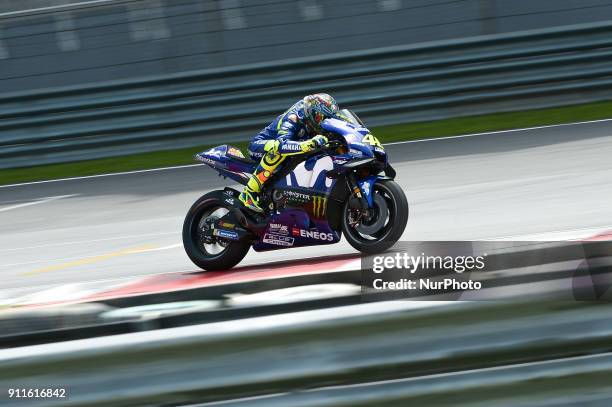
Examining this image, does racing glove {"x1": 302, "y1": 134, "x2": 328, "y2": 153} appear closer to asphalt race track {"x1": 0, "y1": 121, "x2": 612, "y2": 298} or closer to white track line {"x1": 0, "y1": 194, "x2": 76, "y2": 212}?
asphalt race track {"x1": 0, "y1": 121, "x2": 612, "y2": 298}

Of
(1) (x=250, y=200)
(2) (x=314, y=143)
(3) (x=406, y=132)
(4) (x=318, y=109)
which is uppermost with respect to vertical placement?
(3) (x=406, y=132)

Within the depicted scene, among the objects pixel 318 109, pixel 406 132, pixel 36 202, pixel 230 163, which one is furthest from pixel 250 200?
pixel 406 132

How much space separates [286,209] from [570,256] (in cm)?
398

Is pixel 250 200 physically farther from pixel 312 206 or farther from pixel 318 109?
pixel 318 109

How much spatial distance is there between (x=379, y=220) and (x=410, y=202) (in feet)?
10.5

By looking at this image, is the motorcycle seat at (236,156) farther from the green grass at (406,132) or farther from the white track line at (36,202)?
the green grass at (406,132)

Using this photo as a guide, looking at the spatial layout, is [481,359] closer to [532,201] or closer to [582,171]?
[532,201]

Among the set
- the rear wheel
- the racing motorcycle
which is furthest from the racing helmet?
the rear wheel

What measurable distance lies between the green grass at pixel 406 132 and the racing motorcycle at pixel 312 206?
7.22m

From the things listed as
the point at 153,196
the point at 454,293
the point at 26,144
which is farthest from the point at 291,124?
the point at 26,144

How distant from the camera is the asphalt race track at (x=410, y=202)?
816 centimetres

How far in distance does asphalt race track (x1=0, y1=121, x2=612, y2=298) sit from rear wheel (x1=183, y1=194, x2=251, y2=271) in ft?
1.44

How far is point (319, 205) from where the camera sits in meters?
7.07

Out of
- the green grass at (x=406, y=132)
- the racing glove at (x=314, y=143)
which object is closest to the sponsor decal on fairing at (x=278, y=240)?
the racing glove at (x=314, y=143)
